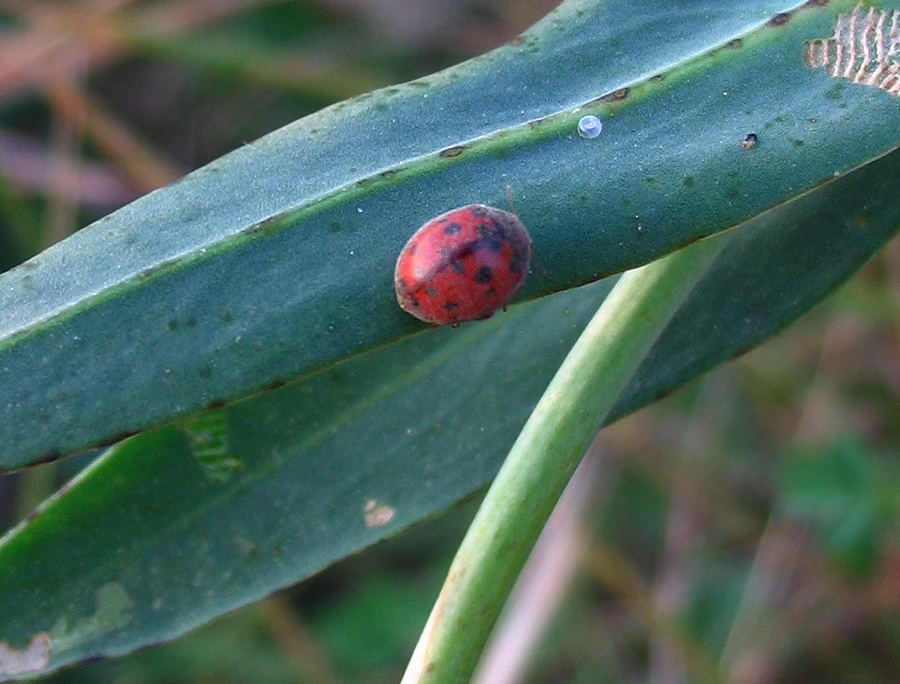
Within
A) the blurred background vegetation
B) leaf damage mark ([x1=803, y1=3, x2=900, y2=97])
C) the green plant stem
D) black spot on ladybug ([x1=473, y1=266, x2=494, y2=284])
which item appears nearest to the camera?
the green plant stem

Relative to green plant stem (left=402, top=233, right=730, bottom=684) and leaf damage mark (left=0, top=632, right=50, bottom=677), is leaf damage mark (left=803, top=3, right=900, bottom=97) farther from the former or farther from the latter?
leaf damage mark (left=0, top=632, right=50, bottom=677)

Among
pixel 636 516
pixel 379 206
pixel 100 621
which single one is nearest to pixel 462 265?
pixel 379 206

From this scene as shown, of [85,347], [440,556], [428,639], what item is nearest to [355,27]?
[440,556]

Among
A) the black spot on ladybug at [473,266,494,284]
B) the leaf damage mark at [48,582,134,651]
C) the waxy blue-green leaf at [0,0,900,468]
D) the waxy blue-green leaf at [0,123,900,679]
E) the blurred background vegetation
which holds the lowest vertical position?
the blurred background vegetation

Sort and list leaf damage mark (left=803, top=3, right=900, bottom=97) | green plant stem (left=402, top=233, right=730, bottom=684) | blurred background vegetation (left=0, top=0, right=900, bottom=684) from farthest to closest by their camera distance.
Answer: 1. blurred background vegetation (left=0, top=0, right=900, bottom=684)
2. leaf damage mark (left=803, top=3, right=900, bottom=97)
3. green plant stem (left=402, top=233, right=730, bottom=684)

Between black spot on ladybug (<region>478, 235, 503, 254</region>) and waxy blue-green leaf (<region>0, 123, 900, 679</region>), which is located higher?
black spot on ladybug (<region>478, 235, 503, 254</region>)

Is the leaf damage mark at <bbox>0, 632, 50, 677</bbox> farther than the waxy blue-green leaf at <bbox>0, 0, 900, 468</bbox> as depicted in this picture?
Yes

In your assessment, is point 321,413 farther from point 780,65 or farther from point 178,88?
point 178,88

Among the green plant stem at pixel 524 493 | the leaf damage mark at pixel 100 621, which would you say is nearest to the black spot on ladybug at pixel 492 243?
the green plant stem at pixel 524 493

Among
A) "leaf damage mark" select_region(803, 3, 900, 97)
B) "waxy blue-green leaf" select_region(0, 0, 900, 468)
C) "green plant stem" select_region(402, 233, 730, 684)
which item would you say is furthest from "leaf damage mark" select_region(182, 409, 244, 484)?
"leaf damage mark" select_region(803, 3, 900, 97)
